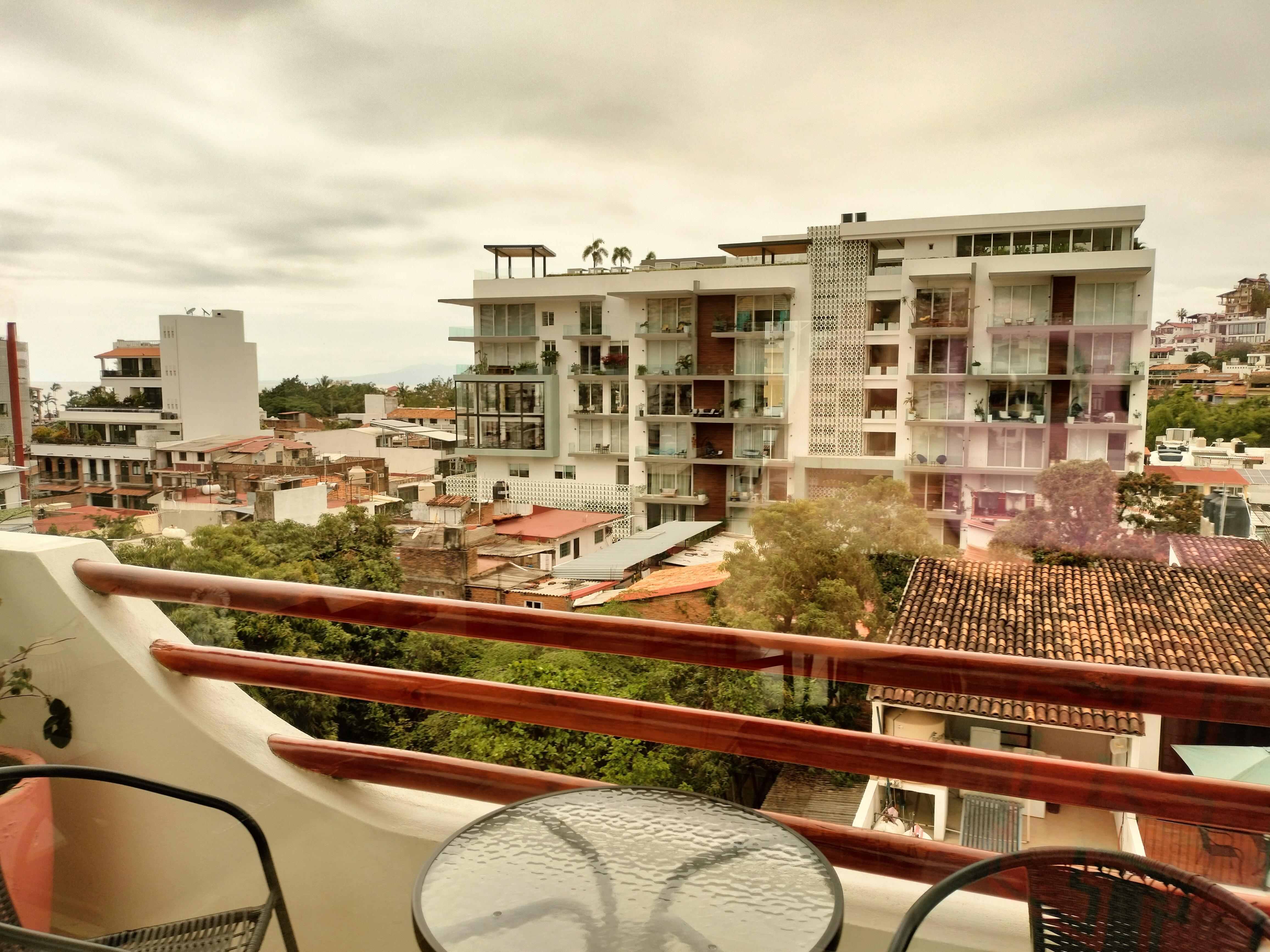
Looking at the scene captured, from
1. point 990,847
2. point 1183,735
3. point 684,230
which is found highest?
point 684,230

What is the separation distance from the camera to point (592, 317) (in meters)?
3.12

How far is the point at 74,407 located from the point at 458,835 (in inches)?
125

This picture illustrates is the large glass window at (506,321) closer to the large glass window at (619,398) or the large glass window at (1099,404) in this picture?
the large glass window at (619,398)

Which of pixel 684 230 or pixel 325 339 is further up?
pixel 684 230

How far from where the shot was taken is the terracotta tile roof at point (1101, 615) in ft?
6.95

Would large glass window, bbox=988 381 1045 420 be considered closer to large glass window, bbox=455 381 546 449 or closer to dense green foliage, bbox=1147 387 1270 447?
dense green foliage, bbox=1147 387 1270 447

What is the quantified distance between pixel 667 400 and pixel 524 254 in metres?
0.81

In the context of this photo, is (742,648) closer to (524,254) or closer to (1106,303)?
(1106,303)

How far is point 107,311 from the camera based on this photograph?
142 inches

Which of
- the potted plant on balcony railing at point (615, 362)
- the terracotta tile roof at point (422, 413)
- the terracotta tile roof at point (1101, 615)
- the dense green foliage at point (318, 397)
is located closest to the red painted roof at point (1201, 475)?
the terracotta tile roof at point (1101, 615)

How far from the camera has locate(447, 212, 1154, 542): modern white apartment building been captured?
252 centimetres

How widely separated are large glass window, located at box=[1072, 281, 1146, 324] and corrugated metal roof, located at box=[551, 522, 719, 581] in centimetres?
130

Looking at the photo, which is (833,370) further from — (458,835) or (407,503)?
(458,835)

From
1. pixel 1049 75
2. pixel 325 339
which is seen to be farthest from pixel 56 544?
pixel 1049 75
